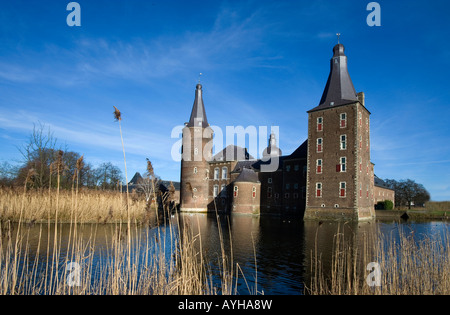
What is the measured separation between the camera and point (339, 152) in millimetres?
29766

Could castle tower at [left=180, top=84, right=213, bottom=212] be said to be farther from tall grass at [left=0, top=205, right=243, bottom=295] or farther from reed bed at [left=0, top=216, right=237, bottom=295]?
reed bed at [left=0, top=216, right=237, bottom=295]

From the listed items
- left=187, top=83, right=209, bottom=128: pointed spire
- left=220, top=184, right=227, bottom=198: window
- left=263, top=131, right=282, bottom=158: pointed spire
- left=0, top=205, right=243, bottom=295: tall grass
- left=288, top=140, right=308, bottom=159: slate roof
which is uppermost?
left=187, top=83, right=209, bottom=128: pointed spire

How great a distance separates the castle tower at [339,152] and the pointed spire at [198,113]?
1559cm

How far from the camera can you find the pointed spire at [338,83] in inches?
1210

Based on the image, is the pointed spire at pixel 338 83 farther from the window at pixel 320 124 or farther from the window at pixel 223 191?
the window at pixel 223 191

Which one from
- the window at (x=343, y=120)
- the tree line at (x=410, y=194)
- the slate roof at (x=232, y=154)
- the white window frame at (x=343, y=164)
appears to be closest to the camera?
the white window frame at (x=343, y=164)

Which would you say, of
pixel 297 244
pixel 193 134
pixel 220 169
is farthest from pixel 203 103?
pixel 297 244

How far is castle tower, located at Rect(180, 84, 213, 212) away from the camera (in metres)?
41.4

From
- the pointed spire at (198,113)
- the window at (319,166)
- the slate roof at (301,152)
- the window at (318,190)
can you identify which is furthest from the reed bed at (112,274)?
the pointed spire at (198,113)

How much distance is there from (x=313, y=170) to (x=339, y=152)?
3383 mm

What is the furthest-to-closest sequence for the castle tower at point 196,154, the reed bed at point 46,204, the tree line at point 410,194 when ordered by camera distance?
the tree line at point 410,194, the castle tower at point 196,154, the reed bed at point 46,204

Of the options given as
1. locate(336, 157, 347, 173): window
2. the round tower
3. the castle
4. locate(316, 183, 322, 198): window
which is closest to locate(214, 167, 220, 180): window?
the castle
